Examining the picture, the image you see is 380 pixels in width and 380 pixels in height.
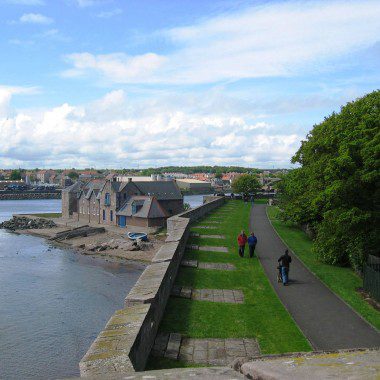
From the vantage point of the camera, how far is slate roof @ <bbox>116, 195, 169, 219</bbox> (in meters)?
65.2

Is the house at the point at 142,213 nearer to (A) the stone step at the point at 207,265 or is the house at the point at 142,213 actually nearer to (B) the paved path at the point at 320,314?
(B) the paved path at the point at 320,314

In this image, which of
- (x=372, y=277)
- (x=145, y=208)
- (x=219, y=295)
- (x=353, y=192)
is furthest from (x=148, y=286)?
(x=145, y=208)

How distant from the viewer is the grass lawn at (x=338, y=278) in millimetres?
13730

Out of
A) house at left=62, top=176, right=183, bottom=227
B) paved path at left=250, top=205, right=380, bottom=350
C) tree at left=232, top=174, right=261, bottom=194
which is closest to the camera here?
paved path at left=250, top=205, right=380, bottom=350

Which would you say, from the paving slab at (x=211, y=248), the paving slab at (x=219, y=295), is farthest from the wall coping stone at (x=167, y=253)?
the paving slab at (x=211, y=248)

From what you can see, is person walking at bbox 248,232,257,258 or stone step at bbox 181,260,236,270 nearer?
stone step at bbox 181,260,236,270

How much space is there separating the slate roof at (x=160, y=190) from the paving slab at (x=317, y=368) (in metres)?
67.7

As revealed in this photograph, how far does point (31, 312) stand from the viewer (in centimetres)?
2788

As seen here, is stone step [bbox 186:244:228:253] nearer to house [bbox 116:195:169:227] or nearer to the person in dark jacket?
the person in dark jacket

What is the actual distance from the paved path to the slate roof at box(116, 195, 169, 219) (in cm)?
4590

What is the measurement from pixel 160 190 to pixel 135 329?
66.8 m

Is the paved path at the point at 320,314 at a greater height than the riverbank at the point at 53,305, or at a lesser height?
greater

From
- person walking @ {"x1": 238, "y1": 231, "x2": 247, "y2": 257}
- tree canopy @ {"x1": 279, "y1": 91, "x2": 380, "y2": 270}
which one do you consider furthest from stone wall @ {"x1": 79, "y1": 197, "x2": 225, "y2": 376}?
tree canopy @ {"x1": 279, "y1": 91, "x2": 380, "y2": 270}

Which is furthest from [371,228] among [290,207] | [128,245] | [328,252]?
[128,245]
